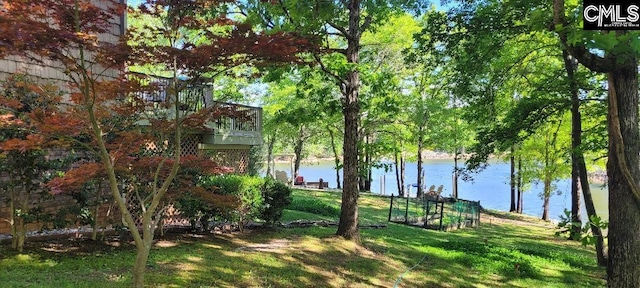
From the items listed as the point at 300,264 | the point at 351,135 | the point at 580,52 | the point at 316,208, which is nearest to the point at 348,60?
the point at 351,135

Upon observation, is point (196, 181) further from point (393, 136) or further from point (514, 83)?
point (393, 136)

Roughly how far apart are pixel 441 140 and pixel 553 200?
2042 cm

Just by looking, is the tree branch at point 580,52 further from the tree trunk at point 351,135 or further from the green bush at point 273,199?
the green bush at point 273,199

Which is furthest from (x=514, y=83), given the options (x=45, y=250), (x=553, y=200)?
→ (x=553, y=200)

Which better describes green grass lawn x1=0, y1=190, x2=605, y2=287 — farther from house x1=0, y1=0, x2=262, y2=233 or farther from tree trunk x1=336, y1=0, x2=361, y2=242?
house x1=0, y1=0, x2=262, y2=233

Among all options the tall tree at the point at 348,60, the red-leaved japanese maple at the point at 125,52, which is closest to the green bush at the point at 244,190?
the tall tree at the point at 348,60

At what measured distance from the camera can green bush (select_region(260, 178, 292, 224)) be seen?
29.1ft

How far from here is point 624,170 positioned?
159 inches

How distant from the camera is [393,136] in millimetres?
23844

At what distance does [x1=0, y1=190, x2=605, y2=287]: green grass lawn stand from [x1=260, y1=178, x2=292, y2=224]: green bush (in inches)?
14.6

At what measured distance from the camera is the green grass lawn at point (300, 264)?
5.13 meters
